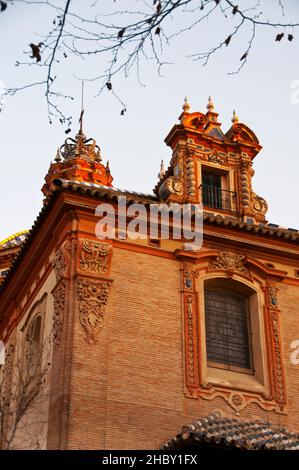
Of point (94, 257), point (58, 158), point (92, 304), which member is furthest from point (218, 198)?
point (58, 158)

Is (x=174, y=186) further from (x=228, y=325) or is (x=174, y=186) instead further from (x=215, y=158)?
(x=228, y=325)

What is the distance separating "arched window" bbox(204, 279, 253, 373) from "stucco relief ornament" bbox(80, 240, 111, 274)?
2628mm

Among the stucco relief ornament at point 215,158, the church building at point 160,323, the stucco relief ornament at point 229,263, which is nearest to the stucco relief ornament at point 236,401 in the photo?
the church building at point 160,323

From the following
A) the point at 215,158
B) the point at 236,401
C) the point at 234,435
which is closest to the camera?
the point at 234,435

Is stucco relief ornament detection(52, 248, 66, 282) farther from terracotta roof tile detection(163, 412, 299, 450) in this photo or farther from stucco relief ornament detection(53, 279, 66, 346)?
terracotta roof tile detection(163, 412, 299, 450)

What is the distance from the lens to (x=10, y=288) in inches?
907

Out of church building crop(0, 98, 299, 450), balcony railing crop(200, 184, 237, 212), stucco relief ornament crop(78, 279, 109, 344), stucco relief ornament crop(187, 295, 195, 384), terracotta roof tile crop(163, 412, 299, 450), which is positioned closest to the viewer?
terracotta roof tile crop(163, 412, 299, 450)

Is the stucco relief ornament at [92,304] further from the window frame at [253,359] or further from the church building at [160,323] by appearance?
the window frame at [253,359]

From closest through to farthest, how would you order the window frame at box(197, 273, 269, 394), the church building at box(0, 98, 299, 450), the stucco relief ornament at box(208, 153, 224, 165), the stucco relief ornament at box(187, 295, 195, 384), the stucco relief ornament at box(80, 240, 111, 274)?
the church building at box(0, 98, 299, 450), the stucco relief ornament at box(187, 295, 195, 384), the window frame at box(197, 273, 269, 394), the stucco relief ornament at box(80, 240, 111, 274), the stucco relief ornament at box(208, 153, 224, 165)

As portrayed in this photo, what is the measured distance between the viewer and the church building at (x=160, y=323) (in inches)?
679

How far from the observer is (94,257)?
1902 cm

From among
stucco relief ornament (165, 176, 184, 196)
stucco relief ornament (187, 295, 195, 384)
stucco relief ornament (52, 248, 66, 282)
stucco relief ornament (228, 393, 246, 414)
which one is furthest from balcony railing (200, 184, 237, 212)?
stucco relief ornament (228, 393, 246, 414)

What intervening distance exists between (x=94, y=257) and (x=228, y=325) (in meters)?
3.58

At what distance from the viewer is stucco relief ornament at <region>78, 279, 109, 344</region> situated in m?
18.0
